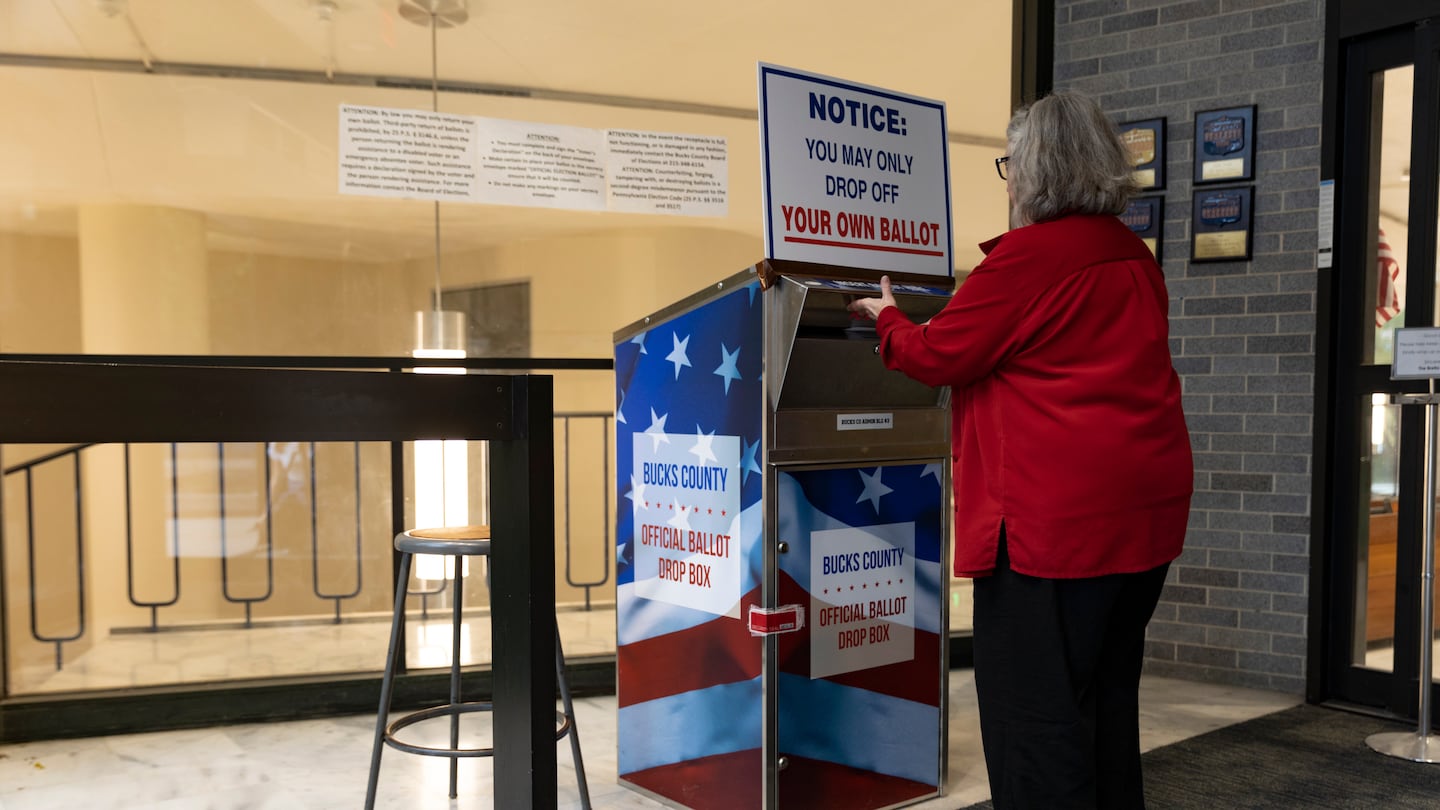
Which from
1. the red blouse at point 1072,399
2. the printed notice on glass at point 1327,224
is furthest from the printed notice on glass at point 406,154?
the printed notice on glass at point 1327,224

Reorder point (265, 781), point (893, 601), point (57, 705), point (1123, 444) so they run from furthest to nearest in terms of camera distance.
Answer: point (57, 705)
point (265, 781)
point (893, 601)
point (1123, 444)

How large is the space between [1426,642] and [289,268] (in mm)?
3554

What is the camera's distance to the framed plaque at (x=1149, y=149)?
13.1ft

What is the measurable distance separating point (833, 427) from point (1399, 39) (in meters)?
2.51

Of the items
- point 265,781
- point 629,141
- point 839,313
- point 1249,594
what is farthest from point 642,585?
point 1249,594

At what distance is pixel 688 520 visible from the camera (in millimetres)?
2529

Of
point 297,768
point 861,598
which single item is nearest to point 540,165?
point 861,598

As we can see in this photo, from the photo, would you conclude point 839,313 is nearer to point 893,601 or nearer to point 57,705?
point 893,601

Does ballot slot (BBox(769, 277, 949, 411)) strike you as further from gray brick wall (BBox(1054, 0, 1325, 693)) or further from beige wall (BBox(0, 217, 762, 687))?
gray brick wall (BBox(1054, 0, 1325, 693))

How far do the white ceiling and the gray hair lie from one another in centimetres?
190

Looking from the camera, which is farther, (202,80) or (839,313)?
(202,80)

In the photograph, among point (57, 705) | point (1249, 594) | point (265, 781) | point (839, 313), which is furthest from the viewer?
point (1249, 594)

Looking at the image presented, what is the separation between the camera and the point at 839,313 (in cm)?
235

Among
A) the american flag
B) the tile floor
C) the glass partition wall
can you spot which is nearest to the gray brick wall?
the american flag
